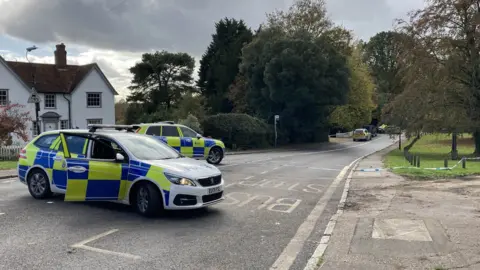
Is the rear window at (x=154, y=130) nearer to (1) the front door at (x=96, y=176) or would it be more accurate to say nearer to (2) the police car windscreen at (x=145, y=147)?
(2) the police car windscreen at (x=145, y=147)

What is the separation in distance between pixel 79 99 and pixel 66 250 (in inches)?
1482

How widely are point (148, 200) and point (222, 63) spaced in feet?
154

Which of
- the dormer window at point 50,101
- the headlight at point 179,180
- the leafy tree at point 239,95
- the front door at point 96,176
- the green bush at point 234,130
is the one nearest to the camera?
the headlight at point 179,180

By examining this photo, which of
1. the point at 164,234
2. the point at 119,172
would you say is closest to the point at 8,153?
the point at 119,172

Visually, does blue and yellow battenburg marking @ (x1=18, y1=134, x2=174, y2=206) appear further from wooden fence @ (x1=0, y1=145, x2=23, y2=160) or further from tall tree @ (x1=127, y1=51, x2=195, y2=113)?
tall tree @ (x1=127, y1=51, x2=195, y2=113)

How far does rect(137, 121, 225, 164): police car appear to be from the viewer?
17891 mm

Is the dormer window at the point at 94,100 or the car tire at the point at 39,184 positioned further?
the dormer window at the point at 94,100

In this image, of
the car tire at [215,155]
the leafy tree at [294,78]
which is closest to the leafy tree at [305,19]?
the leafy tree at [294,78]

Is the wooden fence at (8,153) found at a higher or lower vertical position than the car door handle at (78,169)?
lower

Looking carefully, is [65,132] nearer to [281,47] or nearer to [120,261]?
[120,261]

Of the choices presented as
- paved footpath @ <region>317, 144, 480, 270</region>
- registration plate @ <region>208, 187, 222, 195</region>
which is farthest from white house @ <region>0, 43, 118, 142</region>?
paved footpath @ <region>317, 144, 480, 270</region>

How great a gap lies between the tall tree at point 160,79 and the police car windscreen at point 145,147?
43.8 m

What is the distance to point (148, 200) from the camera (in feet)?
25.8

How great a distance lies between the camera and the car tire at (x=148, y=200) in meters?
7.80
